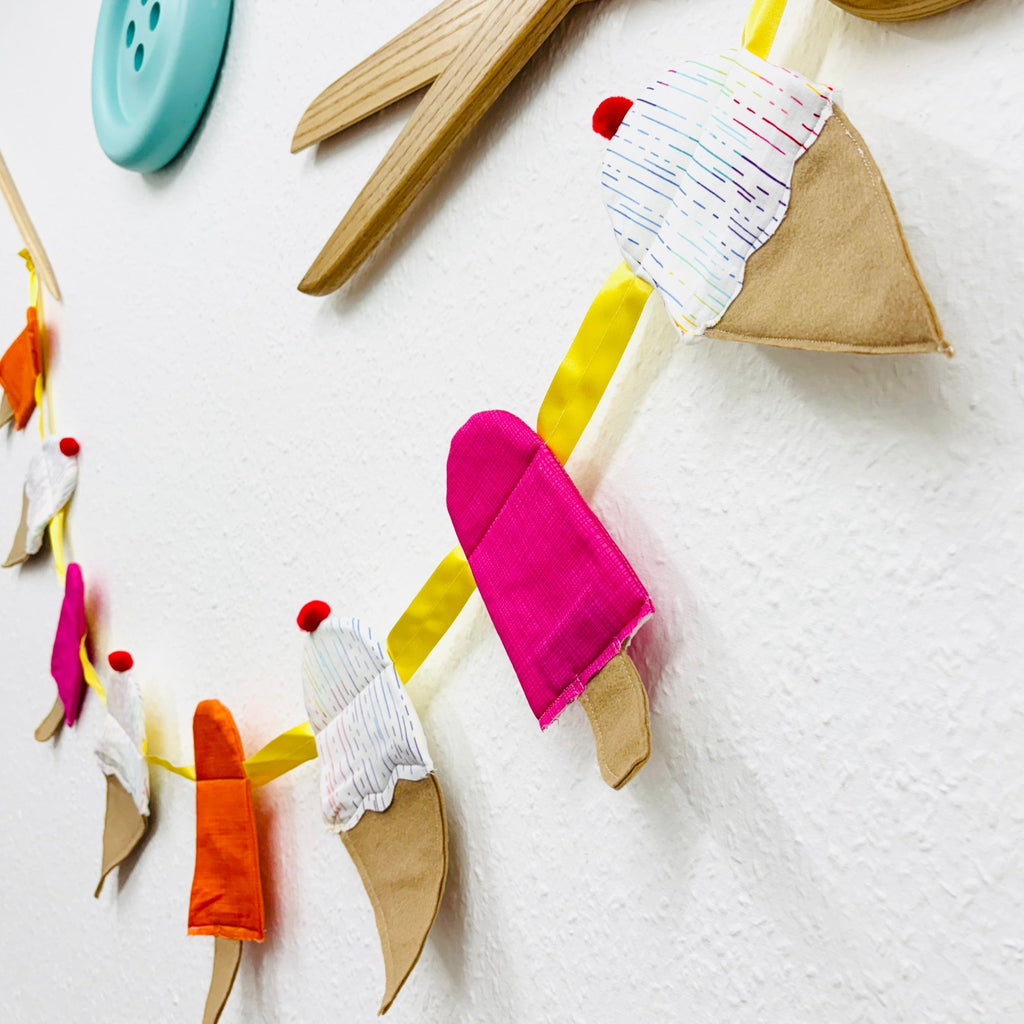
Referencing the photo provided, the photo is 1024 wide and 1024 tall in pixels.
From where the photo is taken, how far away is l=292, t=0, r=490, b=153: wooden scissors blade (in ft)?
1.55

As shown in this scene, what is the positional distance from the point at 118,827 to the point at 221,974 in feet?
0.57

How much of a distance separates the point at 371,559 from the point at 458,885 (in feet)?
0.55

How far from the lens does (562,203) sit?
44 cm

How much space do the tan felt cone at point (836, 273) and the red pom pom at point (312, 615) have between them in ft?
0.85

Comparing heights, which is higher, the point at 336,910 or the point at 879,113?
the point at 879,113

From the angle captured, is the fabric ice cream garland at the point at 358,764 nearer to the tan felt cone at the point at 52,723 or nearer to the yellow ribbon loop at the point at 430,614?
the yellow ribbon loop at the point at 430,614

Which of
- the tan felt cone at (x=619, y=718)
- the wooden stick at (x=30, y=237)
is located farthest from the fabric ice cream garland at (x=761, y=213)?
the wooden stick at (x=30, y=237)

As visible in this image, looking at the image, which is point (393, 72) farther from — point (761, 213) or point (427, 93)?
point (761, 213)

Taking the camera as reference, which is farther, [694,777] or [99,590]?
[99,590]

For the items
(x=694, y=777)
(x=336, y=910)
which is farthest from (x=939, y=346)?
(x=336, y=910)

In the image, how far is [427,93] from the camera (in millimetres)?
483

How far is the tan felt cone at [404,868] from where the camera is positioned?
43 cm

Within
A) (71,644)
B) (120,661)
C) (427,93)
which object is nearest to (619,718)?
(427,93)

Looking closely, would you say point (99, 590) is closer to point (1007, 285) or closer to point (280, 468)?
point (280, 468)
